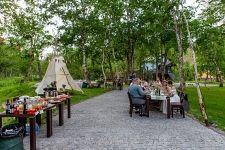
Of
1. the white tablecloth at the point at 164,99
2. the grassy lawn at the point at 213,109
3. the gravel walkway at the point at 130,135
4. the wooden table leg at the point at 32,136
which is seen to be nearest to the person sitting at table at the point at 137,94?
the white tablecloth at the point at 164,99

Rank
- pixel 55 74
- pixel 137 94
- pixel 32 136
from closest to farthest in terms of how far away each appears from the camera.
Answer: pixel 32 136
pixel 137 94
pixel 55 74

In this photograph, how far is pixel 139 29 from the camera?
43.5 m

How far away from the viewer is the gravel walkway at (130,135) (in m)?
9.39

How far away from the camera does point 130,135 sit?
10906mm

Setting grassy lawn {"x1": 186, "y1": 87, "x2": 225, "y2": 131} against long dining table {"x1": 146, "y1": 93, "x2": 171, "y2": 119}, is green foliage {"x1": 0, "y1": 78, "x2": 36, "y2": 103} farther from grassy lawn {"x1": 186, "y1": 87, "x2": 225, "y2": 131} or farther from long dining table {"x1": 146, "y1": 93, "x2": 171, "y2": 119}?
long dining table {"x1": 146, "y1": 93, "x2": 171, "y2": 119}

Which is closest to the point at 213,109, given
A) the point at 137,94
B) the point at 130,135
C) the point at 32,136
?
the point at 137,94

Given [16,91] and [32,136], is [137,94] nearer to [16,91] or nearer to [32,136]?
[32,136]

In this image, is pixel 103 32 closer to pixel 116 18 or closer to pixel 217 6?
pixel 116 18

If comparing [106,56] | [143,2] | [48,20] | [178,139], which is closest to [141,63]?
[106,56]

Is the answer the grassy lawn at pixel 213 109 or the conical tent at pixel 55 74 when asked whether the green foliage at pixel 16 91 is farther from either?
the grassy lawn at pixel 213 109

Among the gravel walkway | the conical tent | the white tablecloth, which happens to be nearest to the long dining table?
the white tablecloth

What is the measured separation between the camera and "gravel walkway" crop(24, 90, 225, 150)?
30.8 ft

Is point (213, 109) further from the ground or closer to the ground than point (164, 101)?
closer to the ground

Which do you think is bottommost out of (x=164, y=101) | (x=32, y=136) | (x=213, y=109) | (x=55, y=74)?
(x=213, y=109)
